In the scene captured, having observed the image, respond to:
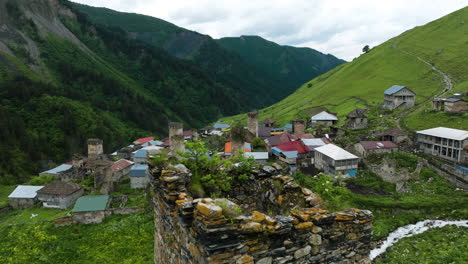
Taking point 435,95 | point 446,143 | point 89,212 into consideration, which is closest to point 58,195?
point 89,212

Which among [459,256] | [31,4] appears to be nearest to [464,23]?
[459,256]

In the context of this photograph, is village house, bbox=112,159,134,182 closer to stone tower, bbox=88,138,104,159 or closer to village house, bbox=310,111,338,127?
stone tower, bbox=88,138,104,159

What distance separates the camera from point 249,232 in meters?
4.66

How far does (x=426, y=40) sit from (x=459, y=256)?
13010cm

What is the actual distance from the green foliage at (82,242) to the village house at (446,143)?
149ft

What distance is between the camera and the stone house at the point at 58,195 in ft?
142

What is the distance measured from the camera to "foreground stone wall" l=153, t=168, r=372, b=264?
449 cm

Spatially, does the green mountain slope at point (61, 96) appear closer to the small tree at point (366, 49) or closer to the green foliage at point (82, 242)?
the green foliage at point (82, 242)

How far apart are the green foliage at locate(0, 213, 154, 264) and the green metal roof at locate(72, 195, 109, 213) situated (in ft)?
6.94

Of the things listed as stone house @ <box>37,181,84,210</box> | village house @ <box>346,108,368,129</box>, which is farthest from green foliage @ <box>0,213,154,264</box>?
village house @ <box>346,108,368,129</box>

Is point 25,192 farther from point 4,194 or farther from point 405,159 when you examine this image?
point 405,159

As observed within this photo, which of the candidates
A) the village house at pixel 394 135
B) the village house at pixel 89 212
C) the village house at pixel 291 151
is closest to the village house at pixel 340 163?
the village house at pixel 291 151

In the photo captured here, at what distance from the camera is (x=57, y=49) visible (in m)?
145

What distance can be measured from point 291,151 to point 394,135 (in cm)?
1891
